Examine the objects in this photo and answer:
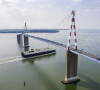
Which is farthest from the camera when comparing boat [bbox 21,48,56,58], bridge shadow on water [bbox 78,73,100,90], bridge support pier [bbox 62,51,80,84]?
boat [bbox 21,48,56,58]

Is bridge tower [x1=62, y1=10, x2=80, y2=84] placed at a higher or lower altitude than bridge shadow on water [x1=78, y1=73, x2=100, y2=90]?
higher

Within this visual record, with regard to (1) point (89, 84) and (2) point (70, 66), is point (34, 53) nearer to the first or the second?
(2) point (70, 66)

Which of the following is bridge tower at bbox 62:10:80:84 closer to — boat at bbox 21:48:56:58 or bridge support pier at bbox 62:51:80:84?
bridge support pier at bbox 62:51:80:84

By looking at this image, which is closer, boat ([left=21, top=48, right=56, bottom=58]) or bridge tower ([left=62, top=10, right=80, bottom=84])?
bridge tower ([left=62, top=10, right=80, bottom=84])

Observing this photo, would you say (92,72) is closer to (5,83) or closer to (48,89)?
(48,89)

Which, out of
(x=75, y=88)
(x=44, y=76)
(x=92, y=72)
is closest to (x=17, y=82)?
(x=44, y=76)

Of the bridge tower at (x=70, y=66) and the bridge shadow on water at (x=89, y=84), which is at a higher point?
the bridge tower at (x=70, y=66)

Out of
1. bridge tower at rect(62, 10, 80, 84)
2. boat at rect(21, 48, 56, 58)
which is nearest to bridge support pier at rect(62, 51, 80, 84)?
bridge tower at rect(62, 10, 80, 84)

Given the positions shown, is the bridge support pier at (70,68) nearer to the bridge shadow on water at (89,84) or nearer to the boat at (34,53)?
the bridge shadow on water at (89,84)

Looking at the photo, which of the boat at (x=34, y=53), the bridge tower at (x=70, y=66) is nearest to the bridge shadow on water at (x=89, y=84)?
the bridge tower at (x=70, y=66)
